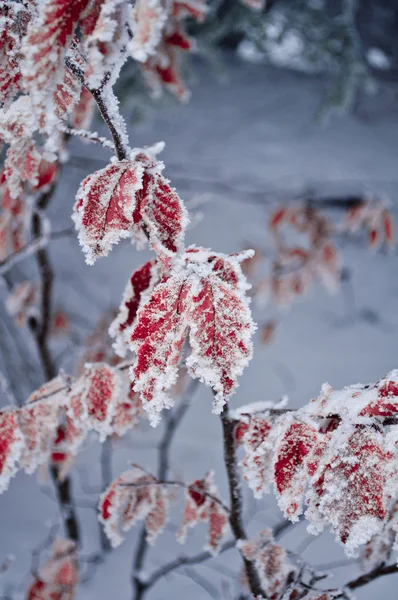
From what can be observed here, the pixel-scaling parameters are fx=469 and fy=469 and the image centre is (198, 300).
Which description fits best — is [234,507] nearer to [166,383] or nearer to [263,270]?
[166,383]

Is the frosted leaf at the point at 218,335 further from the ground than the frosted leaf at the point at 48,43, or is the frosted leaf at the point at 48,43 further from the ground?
the frosted leaf at the point at 48,43

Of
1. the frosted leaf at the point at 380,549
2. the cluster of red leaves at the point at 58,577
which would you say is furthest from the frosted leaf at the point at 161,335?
the cluster of red leaves at the point at 58,577

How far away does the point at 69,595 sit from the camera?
1273 mm

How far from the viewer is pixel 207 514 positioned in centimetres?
80

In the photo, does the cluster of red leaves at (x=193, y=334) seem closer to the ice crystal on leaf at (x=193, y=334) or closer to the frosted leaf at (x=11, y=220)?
the ice crystal on leaf at (x=193, y=334)

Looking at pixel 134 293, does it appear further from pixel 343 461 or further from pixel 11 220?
pixel 11 220

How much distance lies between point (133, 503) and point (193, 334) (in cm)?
46

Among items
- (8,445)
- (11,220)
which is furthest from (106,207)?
(11,220)

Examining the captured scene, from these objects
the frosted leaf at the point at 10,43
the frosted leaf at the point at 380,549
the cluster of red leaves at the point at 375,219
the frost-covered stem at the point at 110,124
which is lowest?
the frosted leaf at the point at 380,549

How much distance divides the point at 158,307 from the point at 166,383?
0.08m

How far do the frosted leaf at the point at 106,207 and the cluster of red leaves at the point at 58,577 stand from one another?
1.08 metres

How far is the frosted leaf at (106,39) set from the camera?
0.40 metres

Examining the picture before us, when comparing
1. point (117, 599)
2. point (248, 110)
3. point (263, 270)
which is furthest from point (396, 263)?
point (117, 599)

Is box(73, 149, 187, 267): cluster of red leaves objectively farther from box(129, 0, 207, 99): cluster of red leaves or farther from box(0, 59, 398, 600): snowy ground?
box(0, 59, 398, 600): snowy ground
